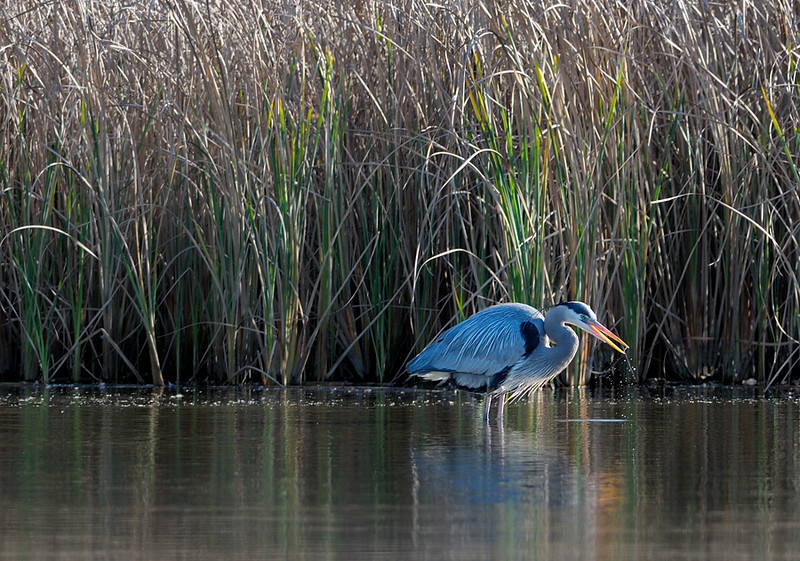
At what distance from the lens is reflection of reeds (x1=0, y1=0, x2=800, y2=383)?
7.95 m

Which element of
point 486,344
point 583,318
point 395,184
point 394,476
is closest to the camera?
point 394,476

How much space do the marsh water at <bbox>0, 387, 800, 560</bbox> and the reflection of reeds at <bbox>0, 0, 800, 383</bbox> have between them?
0.58 meters

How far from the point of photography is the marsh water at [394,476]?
4031 mm

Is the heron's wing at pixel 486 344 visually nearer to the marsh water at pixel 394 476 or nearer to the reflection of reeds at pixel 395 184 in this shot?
the marsh water at pixel 394 476

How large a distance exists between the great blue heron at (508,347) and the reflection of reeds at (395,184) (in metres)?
0.57

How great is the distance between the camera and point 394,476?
5.21 metres

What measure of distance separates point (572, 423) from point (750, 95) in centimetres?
250

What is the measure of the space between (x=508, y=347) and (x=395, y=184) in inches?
59.4

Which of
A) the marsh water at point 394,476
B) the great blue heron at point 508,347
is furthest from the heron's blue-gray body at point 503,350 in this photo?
the marsh water at point 394,476

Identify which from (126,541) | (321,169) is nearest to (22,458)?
(126,541)

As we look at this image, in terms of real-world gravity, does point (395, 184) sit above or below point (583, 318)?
above

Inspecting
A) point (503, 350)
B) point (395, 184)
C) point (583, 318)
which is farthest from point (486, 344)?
point (395, 184)

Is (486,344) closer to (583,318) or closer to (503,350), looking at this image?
(503,350)

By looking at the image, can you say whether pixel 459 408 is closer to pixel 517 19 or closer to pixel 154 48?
pixel 517 19
